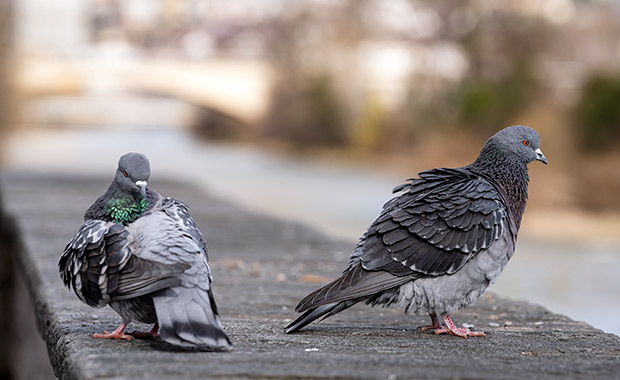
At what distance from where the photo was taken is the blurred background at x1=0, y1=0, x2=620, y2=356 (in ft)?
55.5

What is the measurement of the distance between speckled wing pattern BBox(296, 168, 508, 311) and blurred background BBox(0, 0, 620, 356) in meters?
4.96

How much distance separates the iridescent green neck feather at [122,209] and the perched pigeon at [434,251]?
0.78 meters

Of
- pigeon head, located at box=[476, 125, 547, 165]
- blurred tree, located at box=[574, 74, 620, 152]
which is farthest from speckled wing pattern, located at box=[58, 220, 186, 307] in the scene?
blurred tree, located at box=[574, 74, 620, 152]

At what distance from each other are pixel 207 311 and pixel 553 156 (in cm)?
1565

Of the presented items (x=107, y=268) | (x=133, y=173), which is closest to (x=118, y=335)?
(x=107, y=268)

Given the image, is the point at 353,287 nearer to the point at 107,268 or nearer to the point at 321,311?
the point at 321,311

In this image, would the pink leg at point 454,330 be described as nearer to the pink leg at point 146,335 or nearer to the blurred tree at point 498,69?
the pink leg at point 146,335

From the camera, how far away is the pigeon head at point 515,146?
428cm

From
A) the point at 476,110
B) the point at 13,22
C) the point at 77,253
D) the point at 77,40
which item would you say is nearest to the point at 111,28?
the point at 77,40

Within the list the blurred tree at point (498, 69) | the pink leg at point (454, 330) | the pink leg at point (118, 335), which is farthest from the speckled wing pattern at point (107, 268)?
the blurred tree at point (498, 69)

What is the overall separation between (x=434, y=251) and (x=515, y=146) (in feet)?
2.25

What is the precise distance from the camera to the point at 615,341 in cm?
415

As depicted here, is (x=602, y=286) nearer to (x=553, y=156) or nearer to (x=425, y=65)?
(x=553, y=156)

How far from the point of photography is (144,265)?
3506mm
